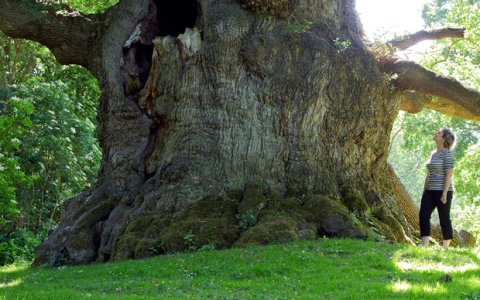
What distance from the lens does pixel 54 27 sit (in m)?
12.5

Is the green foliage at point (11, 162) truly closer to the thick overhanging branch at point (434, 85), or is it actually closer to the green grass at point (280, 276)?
the green grass at point (280, 276)

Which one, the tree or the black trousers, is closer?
the tree

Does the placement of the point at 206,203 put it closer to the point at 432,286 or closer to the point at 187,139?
the point at 187,139

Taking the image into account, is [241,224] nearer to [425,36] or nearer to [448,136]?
[448,136]

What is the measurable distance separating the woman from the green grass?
1.16 metres

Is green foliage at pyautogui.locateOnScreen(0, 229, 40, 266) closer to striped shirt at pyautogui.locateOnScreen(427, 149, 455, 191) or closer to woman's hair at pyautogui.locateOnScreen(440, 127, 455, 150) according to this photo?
striped shirt at pyautogui.locateOnScreen(427, 149, 455, 191)

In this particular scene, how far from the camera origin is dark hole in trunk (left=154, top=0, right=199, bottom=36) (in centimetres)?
1216

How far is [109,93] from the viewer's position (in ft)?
39.3

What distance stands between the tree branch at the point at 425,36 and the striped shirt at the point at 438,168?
3530mm

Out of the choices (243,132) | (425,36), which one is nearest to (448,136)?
(243,132)

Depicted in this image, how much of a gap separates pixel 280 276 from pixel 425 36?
8.18 m

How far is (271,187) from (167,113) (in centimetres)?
236

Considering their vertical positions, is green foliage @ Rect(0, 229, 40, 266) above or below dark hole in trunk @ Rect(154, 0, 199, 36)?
below

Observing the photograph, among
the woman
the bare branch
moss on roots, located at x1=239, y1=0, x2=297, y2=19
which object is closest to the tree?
moss on roots, located at x1=239, y1=0, x2=297, y2=19
